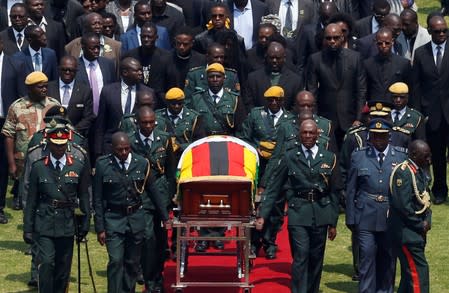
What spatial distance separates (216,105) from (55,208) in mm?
3716

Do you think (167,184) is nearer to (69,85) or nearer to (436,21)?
(69,85)

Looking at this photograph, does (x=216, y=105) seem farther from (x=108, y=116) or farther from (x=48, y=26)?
(x=48, y=26)

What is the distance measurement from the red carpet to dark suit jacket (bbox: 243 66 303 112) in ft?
7.02

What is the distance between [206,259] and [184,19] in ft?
16.9

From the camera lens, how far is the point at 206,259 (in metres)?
19.8

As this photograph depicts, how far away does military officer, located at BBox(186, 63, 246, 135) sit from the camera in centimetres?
2042

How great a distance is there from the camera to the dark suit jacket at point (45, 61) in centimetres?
2169

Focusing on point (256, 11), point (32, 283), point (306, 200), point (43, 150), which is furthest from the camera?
point (256, 11)

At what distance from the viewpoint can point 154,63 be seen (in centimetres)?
2192

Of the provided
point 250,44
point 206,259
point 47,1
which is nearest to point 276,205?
point 206,259

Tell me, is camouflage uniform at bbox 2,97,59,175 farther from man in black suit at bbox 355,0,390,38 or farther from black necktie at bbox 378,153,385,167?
Result: man in black suit at bbox 355,0,390,38

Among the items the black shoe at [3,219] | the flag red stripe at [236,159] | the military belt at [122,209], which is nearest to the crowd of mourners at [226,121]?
the military belt at [122,209]

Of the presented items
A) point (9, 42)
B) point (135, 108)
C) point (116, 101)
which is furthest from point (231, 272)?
point (9, 42)

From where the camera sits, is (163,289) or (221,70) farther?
(221,70)
